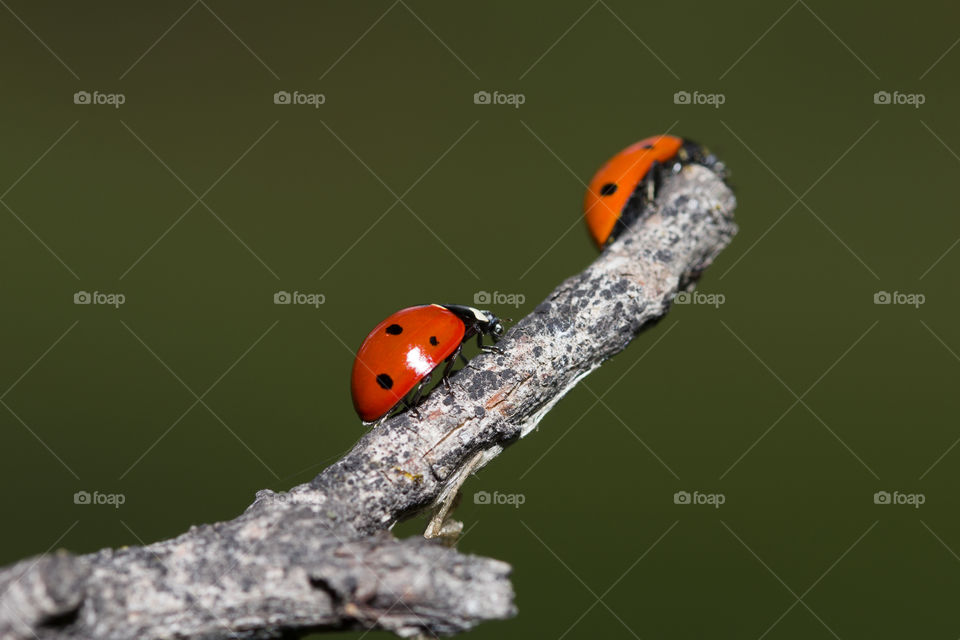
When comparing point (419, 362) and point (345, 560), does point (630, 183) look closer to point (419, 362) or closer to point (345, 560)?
point (419, 362)

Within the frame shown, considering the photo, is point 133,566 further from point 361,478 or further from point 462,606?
point 462,606

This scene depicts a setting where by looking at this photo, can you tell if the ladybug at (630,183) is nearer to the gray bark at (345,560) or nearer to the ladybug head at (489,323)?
the ladybug head at (489,323)

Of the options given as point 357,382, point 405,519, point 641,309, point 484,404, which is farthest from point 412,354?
point 641,309

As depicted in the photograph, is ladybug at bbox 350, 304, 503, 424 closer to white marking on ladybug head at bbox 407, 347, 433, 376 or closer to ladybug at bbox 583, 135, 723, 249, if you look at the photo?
white marking on ladybug head at bbox 407, 347, 433, 376

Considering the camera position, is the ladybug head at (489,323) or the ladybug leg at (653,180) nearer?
the ladybug head at (489,323)

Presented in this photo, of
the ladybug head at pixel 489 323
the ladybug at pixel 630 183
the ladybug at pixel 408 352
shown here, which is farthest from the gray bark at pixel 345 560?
the ladybug at pixel 630 183

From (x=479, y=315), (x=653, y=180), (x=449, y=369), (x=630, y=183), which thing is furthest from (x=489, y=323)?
(x=653, y=180)
